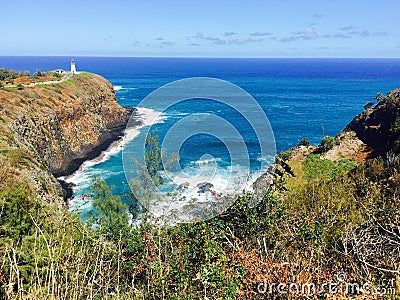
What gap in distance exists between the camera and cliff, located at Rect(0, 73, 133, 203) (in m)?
23.1

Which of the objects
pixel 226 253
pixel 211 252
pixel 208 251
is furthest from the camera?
pixel 226 253

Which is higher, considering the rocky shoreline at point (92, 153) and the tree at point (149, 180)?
the tree at point (149, 180)

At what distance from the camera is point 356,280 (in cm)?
541

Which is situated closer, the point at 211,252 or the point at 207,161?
the point at 211,252

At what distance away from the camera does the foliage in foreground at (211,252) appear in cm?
521

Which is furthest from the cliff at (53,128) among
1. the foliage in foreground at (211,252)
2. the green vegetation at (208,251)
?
the green vegetation at (208,251)

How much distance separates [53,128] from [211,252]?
35469 millimetres

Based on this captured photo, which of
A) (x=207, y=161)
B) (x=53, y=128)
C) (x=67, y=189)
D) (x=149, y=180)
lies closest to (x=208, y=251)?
(x=149, y=180)

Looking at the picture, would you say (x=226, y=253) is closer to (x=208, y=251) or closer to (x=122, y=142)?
(x=208, y=251)

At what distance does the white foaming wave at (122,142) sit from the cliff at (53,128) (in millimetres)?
983

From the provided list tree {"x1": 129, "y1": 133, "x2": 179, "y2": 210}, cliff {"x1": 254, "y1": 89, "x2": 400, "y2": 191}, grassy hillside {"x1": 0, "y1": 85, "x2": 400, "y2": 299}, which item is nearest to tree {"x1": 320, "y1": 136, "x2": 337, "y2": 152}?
cliff {"x1": 254, "y1": 89, "x2": 400, "y2": 191}

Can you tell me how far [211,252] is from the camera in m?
6.50

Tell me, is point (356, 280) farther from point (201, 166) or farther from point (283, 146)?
point (283, 146)

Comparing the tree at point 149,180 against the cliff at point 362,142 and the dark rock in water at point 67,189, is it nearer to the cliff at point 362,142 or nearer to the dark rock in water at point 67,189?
the cliff at point 362,142
